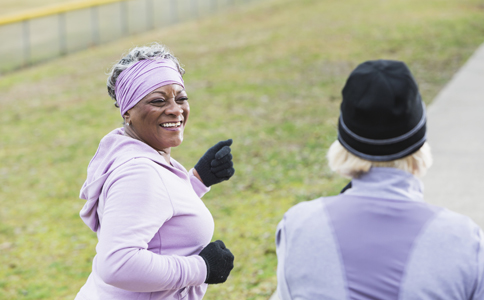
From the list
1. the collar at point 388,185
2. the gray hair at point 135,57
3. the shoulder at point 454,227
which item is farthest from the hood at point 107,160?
the shoulder at point 454,227

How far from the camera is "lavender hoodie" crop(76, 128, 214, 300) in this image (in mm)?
2012

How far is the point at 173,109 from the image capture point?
2432 millimetres

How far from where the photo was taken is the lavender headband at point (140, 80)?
2.35m

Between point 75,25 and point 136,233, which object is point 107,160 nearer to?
point 136,233

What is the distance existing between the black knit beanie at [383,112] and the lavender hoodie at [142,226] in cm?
79

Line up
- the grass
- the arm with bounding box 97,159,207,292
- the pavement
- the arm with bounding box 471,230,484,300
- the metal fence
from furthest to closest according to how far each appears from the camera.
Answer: the grass < the metal fence < the pavement < the arm with bounding box 97,159,207,292 < the arm with bounding box 471,230,484,300

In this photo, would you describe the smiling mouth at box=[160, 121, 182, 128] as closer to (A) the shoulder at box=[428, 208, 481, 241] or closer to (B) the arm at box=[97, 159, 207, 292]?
(B) the arm at box=[97, 159, 207, 292]

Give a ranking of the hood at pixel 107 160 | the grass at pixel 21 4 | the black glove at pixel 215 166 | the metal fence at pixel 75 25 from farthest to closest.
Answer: the grass at pixel 21 4 → the metal fence at pixel 75 25 → the black glove at pixel 215 166 → the hood at pixel 107 160

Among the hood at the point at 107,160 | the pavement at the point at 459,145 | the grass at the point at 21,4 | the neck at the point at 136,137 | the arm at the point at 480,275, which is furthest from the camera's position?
the grass at the point at 21,4

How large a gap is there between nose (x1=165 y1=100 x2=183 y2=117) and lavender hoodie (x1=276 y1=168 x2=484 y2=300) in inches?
34.0

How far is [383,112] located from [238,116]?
25.1ft

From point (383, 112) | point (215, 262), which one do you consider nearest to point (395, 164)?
point (383, 112)

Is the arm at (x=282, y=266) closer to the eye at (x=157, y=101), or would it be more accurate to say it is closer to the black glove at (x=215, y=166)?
the eye at (x=157, y=101)

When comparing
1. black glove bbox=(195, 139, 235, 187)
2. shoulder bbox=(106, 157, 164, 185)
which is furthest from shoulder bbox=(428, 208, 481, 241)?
black glove bbox=(195, 139, 235, 187)
